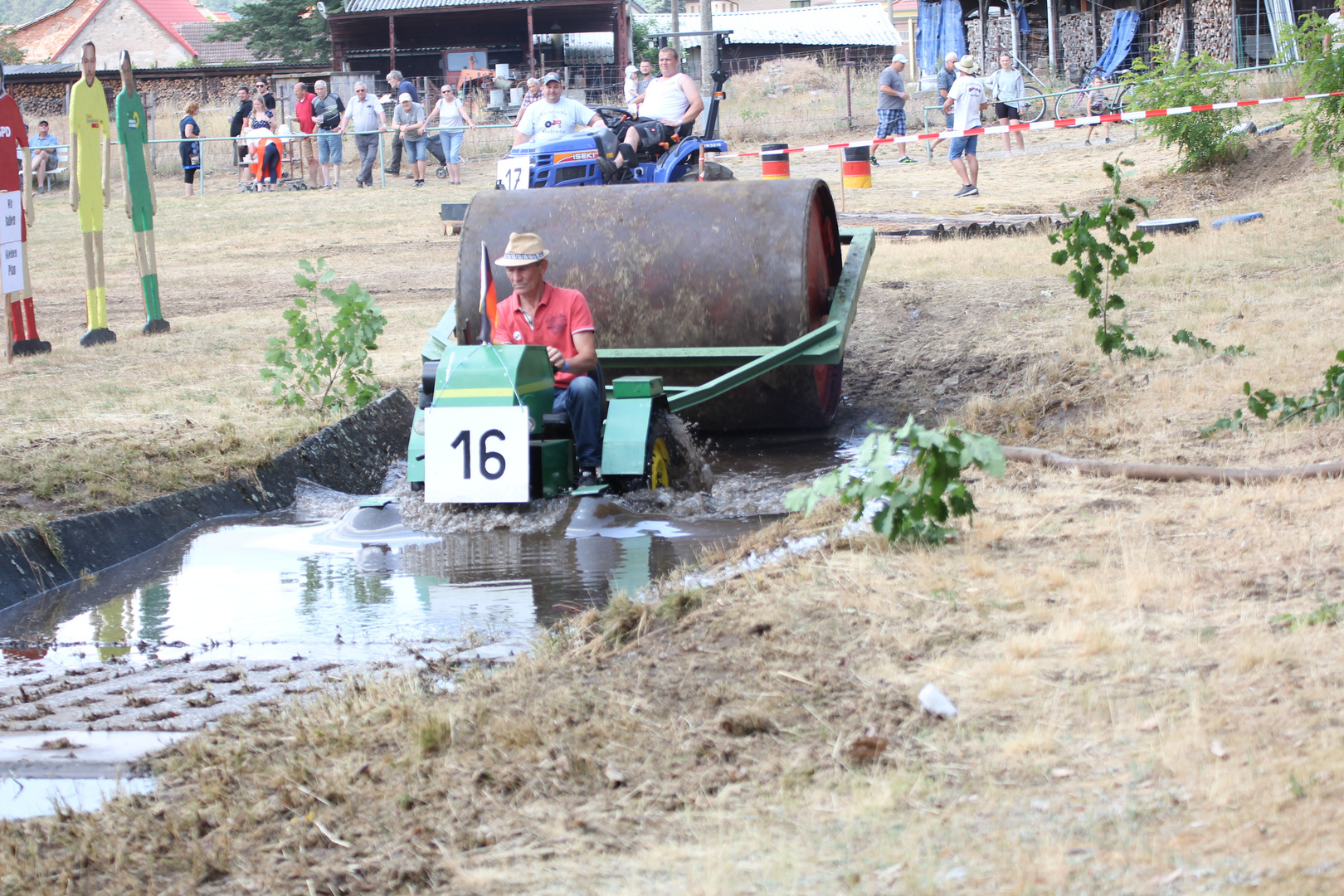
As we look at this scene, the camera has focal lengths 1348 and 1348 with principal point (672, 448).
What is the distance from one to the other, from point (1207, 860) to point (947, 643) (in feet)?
4.36

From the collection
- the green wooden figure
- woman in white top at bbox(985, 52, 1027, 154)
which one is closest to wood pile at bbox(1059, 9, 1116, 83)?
woman in white top at bbox(985, 52, 1027, 154)

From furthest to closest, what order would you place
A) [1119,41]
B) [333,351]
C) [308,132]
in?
[1119,41] → [308,132] → [333,351]

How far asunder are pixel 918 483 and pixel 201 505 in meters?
3.92

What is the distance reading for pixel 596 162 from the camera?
1029 centimetres

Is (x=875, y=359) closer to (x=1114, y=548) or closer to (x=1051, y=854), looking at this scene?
(x=1114, y=548)

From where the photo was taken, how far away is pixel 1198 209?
598 inches

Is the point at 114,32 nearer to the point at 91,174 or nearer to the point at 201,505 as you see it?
the point at 91,174

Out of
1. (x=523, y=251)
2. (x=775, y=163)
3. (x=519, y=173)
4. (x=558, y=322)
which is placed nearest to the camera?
(x=523, y=251)

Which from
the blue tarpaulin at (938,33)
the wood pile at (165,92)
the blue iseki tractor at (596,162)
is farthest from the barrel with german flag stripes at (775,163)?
the wood pile at (165,92)

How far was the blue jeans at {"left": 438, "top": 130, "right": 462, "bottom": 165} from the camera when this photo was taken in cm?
2403

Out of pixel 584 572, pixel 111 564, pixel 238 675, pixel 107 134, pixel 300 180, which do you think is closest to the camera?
pixel 238 675

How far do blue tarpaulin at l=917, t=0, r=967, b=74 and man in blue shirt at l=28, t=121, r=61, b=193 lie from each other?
21789 mm

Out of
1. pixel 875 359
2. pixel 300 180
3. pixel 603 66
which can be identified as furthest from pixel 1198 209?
pixel 603 66

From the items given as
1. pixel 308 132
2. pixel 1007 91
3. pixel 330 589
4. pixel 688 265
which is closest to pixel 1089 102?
pixel 1007 91
